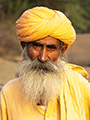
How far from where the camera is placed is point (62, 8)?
13.9m

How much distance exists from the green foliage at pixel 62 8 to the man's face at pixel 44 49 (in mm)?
11272

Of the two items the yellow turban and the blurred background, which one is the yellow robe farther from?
the blurred background

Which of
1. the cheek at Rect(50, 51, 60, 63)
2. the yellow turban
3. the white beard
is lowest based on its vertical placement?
the white beard

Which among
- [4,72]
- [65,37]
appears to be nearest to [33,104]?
[65,37]

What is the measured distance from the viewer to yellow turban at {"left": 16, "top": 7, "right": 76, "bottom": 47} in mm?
1893

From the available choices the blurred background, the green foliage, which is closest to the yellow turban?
the blurred background

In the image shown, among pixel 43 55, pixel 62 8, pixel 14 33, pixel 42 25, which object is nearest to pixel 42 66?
pixel 43 55

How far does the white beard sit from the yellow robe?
0.18ft

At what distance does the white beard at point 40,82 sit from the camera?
1.86 m

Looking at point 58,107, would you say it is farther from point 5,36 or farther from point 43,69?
point 5,36

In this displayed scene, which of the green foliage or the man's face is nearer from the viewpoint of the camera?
the man's face

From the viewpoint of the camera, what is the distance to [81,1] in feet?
46.8

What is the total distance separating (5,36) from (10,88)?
9290 mm

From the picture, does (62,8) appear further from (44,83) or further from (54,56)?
(44,83)
